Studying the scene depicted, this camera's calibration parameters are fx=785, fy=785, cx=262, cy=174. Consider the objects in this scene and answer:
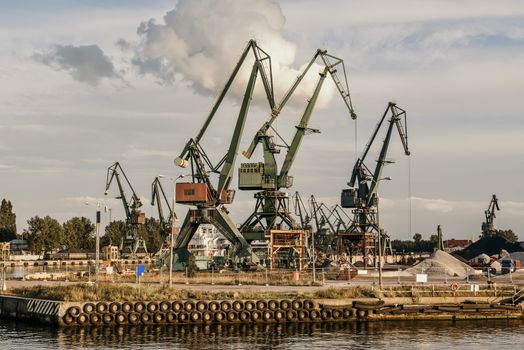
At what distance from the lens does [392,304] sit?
73312 millimetres

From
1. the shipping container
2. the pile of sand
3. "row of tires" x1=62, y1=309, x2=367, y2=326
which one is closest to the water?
"row of tires" x1=62, y1=309, x2=367, y2=326

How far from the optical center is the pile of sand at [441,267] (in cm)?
11380

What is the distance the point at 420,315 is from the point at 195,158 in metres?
70.2

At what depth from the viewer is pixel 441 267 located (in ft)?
382

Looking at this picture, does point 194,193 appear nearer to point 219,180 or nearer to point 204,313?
point 219,180

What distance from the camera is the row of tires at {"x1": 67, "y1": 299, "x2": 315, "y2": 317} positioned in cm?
6762

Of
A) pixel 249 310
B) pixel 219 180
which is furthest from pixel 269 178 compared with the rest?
pixel 249 310

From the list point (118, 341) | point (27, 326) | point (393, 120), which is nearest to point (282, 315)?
point (118, 341)

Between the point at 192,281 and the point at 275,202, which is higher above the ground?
the point at 275,202

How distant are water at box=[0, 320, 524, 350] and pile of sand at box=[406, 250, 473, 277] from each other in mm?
42470

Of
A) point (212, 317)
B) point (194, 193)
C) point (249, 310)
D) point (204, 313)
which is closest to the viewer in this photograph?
point (204, 313)

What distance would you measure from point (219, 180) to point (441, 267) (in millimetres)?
40851

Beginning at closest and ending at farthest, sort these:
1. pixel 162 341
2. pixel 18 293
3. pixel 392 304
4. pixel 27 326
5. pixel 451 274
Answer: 1. pixel 162 341
2. pixel 27 326
3. pixel 392 304
4. pixel 18 293
5. pixel 451 274

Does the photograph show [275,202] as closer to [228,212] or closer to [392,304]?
[228,212]
